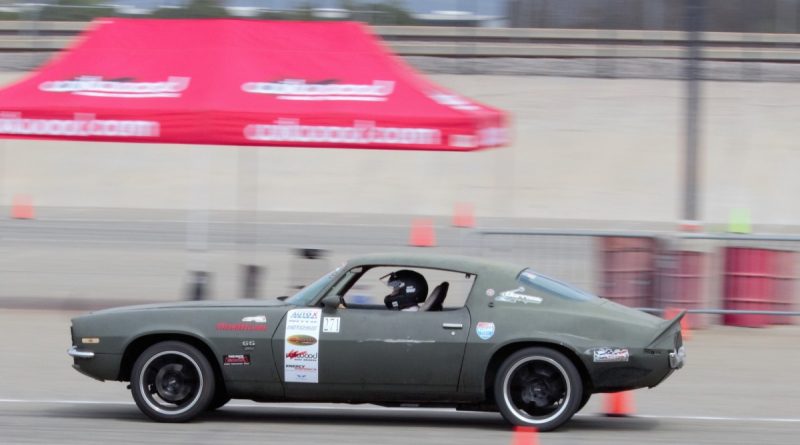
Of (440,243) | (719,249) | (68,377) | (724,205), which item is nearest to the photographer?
(68,377)

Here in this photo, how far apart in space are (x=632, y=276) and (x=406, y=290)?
5.22 meters

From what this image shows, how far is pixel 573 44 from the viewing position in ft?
121

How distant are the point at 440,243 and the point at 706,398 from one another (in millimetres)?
14131

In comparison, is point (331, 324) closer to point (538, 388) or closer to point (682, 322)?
point (538, 388)

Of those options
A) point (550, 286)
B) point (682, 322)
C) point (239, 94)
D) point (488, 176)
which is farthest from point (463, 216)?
point (550, 286)

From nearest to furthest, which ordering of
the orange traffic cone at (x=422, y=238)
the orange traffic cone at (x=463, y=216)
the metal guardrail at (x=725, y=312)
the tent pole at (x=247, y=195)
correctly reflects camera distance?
the metal guardrail at (x=725, y=312) < the orange traffic cone at (x=422, y=238) < the tent pole at (x=247, y=195) < the orange traffic cone at (x=463, y=216)

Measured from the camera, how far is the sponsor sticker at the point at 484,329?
7.41m

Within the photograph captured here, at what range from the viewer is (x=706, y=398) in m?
9.06

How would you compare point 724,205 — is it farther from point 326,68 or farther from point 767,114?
point 326,68

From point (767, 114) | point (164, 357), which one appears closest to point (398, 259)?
point (164, 357)

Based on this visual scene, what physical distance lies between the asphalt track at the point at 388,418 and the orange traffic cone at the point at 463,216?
17.9m

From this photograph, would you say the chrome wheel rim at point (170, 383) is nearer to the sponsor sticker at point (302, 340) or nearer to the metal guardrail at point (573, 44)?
the sponsor sticker at point (302, 340)

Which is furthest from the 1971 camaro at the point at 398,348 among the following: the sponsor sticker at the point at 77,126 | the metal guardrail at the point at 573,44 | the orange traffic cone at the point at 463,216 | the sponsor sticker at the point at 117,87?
the metal guardrail at the point at 573,44

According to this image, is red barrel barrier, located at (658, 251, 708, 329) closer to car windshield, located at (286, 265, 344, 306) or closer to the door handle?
the door handle
